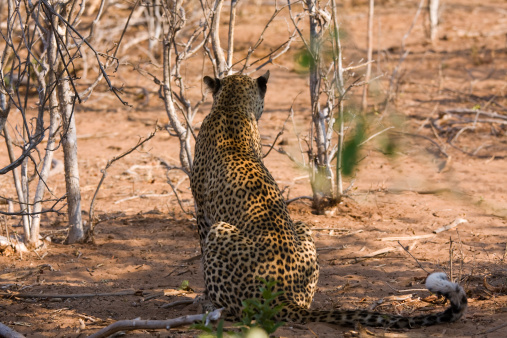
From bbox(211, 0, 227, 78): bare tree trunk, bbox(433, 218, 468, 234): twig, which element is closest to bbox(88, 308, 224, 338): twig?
bbox(211, 0, 227, 78): bare tree trunk

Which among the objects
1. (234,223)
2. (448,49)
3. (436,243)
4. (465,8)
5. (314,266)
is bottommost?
(436,243)

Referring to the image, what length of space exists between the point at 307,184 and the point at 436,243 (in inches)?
104

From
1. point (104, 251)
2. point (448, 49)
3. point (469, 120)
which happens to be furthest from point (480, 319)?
point (448, 49)

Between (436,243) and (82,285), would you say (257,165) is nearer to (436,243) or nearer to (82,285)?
(82,285)

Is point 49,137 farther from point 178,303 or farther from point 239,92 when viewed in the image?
point 178,303

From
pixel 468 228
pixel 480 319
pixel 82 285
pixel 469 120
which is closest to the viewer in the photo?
pixel 480 319

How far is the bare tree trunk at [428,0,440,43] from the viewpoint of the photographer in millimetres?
15109

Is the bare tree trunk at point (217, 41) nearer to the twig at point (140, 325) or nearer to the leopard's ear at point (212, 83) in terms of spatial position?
the leopard's ear at point (212, 83)

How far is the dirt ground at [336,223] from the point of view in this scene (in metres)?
3.94

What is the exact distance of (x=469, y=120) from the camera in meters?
10.3

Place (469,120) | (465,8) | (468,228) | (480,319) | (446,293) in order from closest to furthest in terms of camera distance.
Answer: (446,293), (480,319), (468,228), (469,120), (465,8)

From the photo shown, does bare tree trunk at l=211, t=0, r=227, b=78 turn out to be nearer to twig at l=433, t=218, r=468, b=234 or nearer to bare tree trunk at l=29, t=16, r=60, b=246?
bare tree trunk at l=29, t=16, r=60, b=246

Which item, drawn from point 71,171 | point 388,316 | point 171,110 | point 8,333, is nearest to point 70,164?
point 71,171

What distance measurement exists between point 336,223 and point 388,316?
3265 mm
